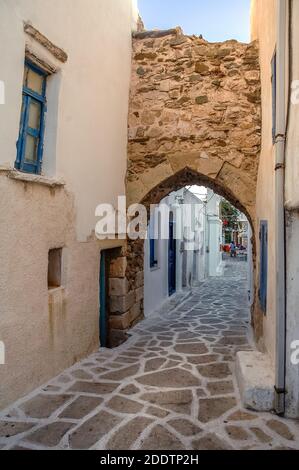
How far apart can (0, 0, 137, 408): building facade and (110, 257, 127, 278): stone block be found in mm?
539

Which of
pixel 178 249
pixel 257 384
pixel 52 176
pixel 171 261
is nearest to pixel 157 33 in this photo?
pixel 52 176

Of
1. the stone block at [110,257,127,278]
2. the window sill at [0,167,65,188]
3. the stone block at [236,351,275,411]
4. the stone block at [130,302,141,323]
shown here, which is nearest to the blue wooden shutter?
the stone block at [130,302,141,323]

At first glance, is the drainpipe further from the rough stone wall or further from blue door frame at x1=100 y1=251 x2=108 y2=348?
blue door frame at x1=100 y1=251 x2=108 y2=348

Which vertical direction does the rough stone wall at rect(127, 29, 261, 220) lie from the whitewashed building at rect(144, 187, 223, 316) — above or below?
above

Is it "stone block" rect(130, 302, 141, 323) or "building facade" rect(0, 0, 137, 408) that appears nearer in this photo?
"building facade" rect(0, 0, 137, 408)

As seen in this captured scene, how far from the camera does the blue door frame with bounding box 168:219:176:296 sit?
1120 centimetres

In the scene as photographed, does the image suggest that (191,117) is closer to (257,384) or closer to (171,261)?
(257,384)

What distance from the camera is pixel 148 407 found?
137 inches

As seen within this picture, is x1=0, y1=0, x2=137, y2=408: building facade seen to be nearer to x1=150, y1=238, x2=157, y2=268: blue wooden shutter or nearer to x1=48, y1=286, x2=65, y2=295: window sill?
x1=48, y1=286, x2=65, y2=295: window sill

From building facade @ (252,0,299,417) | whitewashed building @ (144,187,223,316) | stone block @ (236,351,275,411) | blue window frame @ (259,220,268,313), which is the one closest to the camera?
building facade @ (252,0,299,417)

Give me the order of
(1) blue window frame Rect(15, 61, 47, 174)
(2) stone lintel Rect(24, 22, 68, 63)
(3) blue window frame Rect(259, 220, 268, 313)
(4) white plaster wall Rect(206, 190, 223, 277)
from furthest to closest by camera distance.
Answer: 1. (4) white plaster wall Rect(206, 190, 223, 277)
2. (3) blue window frame Rect(259, 220, 268, 313)
3. (1) blue window frame Rect(15, 61, 47, 174)
4. (2) stone lintel Rect(24, 22, 68, 63)

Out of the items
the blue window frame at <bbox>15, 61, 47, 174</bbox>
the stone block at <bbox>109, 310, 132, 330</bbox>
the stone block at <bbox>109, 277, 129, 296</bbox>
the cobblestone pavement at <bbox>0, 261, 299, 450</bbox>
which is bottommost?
the cobblestone pavement at <bbox>0, 261, 299, 450</bbox>

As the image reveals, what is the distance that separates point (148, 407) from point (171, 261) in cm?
Answer: 823
